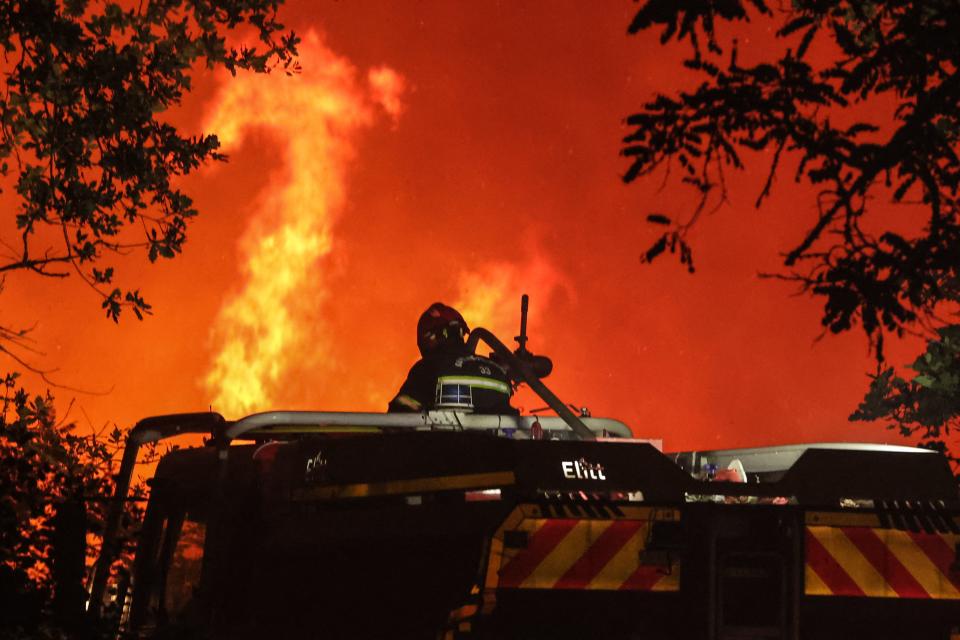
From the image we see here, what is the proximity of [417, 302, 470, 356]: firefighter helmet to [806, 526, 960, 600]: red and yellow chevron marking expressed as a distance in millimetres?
3645

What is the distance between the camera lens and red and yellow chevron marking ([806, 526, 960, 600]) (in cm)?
621

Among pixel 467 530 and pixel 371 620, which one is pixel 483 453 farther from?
pixel 371 620

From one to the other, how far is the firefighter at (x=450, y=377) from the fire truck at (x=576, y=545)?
2037mm

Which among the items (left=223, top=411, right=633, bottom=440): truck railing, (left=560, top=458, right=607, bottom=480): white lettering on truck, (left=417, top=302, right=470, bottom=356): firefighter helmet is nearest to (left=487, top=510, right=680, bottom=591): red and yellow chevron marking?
(left=560, top=458, right=607, bottom=480): white lettering on truck

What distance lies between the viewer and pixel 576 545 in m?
5.93

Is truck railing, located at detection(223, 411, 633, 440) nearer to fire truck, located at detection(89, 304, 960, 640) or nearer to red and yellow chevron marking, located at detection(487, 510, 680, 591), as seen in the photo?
fire truck, located at detection(89, 304, 960, 640)

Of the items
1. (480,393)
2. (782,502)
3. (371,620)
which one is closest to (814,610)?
(782,502)

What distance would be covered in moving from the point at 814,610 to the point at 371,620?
198 cm

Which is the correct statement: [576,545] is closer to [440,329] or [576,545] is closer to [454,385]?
[454,385]

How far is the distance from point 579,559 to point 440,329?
3669 mm

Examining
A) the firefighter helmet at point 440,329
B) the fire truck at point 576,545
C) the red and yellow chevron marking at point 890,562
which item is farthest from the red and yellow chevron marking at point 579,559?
the firefighter helmet at point 440,329

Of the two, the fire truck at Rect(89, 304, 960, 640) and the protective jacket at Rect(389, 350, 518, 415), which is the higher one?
the protective jacket at Rect(389, 350, 518, 415)

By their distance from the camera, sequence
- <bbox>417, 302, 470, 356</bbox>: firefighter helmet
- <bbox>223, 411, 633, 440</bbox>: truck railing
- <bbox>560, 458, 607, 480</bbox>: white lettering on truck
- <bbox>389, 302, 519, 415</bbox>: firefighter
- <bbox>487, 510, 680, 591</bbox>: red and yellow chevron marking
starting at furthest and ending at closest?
<bbox>417, 302, 470, 356</bbox>: firefighter helmet → <bbox>389, 302, 519, 415</bbox>: firefighter → <bbox>223, 411, 633, 440</bbox>: truck railing → <bbox>560, 458, 607, 480</bbox>: white lettering on truck → <bbox>487, 510, 680, 591</bbox>: red and yellow chevron marking

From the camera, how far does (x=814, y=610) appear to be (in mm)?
6160
